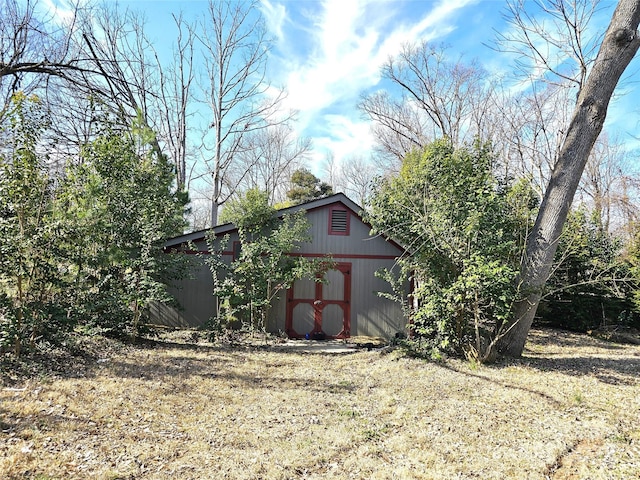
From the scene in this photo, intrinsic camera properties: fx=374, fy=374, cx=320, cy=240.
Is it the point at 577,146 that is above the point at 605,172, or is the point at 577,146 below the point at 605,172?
below

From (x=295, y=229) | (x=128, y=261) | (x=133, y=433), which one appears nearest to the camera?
(x=133, y=433)

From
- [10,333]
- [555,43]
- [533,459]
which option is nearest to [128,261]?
[10,333]

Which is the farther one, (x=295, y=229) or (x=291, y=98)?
(x=291, y=98)

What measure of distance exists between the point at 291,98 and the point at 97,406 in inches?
645

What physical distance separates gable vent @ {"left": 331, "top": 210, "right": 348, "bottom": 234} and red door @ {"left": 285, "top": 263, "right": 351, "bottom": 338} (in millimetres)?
875

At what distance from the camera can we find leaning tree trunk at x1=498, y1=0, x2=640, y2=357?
5.79 metres

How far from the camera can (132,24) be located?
14352 mm

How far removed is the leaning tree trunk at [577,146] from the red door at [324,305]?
4185 mm

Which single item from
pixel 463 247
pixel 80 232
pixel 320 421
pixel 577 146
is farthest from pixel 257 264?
pixel 577 146

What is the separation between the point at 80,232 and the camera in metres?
5.48

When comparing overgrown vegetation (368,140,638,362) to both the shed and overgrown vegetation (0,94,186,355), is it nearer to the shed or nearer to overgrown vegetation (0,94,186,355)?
Result: the shed

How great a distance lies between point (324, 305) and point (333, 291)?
426 mm

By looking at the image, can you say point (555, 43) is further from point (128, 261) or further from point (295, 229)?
point (128, 261)

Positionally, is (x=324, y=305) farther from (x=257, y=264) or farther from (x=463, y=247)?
(x=463, y=247)
